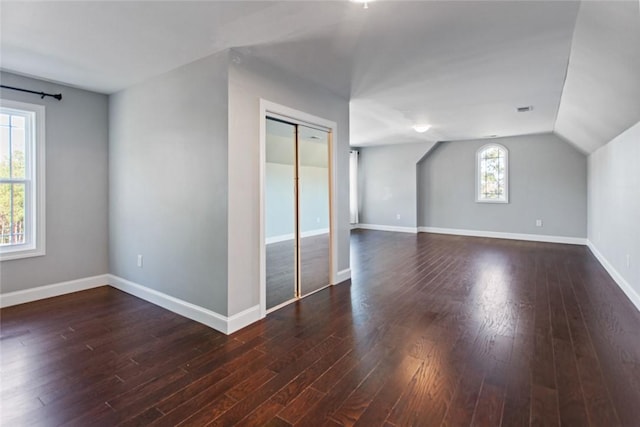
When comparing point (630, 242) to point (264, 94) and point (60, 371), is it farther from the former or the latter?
point (60, 371)

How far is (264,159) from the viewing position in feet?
9.98

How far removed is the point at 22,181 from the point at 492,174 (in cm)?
858

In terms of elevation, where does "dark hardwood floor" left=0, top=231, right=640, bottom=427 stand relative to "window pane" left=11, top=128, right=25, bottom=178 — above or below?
below

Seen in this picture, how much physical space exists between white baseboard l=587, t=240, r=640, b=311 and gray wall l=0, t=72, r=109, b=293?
238 inches

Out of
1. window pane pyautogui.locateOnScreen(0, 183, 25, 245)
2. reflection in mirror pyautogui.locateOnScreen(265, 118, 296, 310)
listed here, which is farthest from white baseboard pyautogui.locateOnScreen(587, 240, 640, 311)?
window pane pyautogui.locateOnScreen(0, 183, 25, 245)

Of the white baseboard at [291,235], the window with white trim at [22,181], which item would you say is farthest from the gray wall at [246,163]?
the window with white trim at [22,181]

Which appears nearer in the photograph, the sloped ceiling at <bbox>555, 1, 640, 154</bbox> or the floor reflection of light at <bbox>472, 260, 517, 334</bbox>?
the sloped ceiling at <bbox>555, 1, 640, 154</bbox>

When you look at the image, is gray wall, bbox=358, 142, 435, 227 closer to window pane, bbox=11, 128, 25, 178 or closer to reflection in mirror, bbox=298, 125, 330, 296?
reflection in mirror, bbox=298, 125, 330, 296

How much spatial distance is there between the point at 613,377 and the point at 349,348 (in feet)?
5.57

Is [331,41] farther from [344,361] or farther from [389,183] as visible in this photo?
[389,183]

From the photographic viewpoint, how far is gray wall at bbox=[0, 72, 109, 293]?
11.5ft

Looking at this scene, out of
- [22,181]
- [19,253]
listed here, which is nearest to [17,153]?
[22,181]

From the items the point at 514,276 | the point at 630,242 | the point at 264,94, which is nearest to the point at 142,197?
the point at 264,94

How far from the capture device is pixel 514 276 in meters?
4.44
